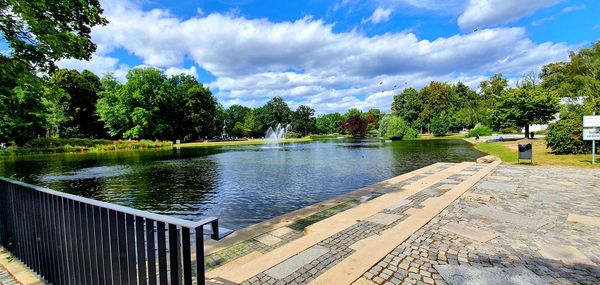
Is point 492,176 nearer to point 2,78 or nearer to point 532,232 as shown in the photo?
point 532,232

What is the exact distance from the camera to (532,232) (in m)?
4.41

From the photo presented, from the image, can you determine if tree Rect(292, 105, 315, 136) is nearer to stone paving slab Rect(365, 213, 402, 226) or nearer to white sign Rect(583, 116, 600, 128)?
white sign Rect(583, 116, 600, 128)

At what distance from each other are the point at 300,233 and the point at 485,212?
3.61 metres

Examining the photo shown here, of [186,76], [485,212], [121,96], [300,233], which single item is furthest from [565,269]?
[186,76]

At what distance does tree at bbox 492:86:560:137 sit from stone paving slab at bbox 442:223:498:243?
117 feet

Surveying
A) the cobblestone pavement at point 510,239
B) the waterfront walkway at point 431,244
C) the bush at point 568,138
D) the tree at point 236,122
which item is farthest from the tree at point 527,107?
the tree at point 236,122

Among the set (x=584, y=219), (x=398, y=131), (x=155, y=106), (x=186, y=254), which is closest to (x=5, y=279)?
(x=186, y=254)

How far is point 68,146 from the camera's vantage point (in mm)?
31875

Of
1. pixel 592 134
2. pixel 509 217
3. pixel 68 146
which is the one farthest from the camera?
pixel 68 146

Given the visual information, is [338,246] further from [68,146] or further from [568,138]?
[68,146]

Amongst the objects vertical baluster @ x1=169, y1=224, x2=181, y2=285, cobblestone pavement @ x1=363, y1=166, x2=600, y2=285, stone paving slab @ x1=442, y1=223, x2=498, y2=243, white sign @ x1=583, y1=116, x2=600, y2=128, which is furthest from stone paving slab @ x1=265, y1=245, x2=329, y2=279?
white sign @ x1=583, y1=116, x2=600, y2=128

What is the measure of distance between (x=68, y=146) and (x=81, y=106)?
789 inches

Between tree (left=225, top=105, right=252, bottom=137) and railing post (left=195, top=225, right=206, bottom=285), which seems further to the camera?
tree (left=225, top=105, right=252, bottom=137)

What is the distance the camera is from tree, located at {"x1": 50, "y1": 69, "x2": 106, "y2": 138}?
44.1 metres
